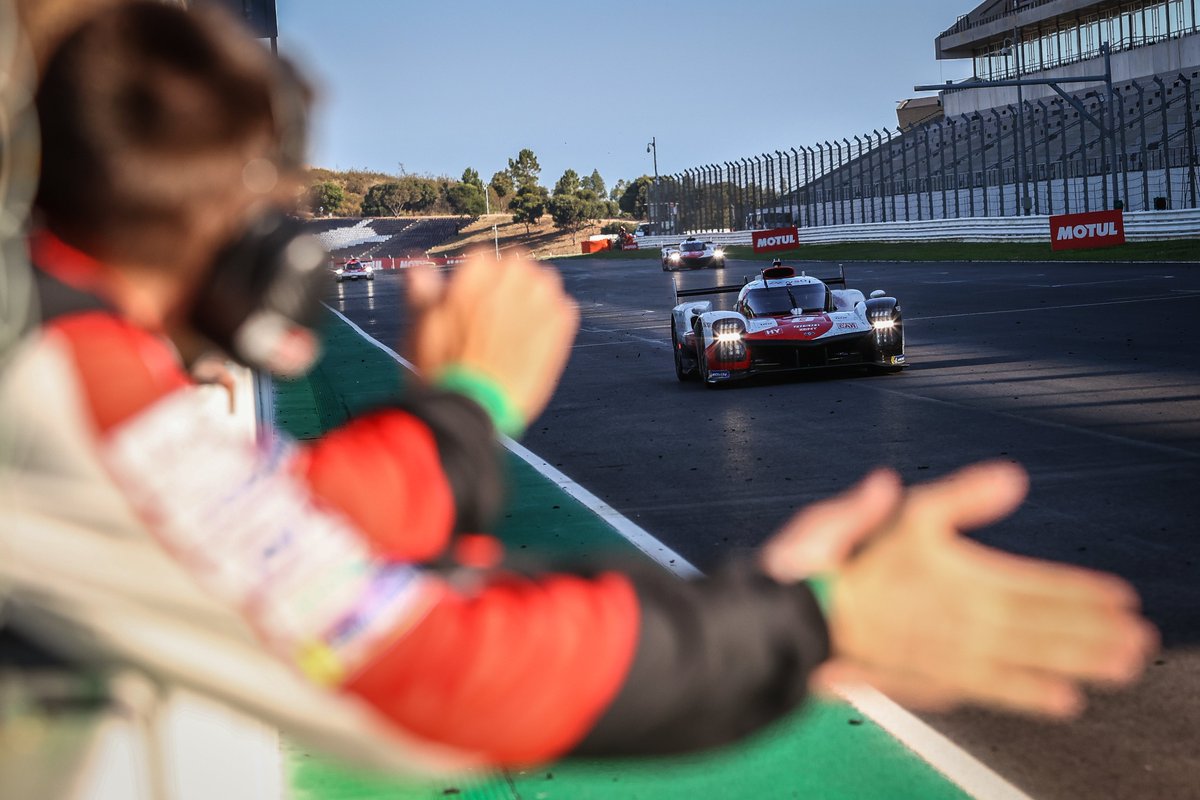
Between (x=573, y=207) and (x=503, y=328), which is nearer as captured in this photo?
(x=503, y=328)

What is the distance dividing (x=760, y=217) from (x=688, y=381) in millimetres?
67016

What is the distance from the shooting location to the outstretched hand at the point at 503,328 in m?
1.34

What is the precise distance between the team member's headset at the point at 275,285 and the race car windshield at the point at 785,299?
14.6 m

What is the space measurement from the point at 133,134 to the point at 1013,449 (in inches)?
375

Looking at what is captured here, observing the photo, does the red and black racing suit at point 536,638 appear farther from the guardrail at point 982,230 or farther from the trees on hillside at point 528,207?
the trees on hillside at point 528,207

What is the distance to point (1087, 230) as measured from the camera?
1487 inches

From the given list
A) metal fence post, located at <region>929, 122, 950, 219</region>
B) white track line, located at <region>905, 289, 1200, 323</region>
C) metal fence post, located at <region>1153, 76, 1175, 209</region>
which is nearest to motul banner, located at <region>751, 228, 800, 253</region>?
metal fence post, located at <region>929, 122, 950, 219</region>

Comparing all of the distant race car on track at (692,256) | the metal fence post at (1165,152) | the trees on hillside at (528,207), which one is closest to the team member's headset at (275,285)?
the metal fence post at (1165,152)

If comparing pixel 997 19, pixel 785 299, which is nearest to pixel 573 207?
pixel 997 19

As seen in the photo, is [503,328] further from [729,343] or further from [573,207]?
[573,207]

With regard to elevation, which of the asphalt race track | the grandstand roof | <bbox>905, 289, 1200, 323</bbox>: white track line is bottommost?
the asphalt race track

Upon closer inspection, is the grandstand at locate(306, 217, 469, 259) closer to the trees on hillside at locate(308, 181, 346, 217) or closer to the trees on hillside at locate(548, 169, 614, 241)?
the trees on hillside at locate(548, 169, 614, 241)

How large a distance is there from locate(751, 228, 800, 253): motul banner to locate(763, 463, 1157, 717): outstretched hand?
2562 inches

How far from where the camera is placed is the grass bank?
33.3 metres
